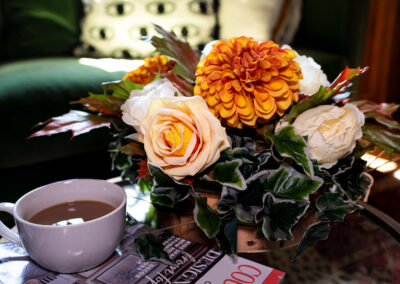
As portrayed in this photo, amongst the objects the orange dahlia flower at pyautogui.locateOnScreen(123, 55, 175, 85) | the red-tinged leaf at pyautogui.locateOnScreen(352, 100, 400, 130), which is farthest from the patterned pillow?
the red-tinged leaf at pyautogui.locateOnScreen(352, 100, 400, 130)

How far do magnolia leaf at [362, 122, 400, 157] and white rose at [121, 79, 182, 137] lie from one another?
0.90 ft

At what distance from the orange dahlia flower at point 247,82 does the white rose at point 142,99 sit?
5cm

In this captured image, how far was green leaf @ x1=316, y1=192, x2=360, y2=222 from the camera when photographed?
51 cm

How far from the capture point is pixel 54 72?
1231 millimetres

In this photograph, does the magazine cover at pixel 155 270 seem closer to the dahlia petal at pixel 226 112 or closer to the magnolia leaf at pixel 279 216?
the magnolia leaf at pixel 279 216

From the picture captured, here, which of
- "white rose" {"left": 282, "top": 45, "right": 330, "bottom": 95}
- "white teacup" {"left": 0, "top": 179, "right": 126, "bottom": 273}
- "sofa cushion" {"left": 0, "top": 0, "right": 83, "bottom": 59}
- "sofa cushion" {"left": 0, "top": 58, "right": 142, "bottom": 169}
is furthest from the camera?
"sofa cushion" {"left": 0, "top": 0, "right": 83, "bottom": 59}

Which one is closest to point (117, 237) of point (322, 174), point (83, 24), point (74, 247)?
point (74, 247)

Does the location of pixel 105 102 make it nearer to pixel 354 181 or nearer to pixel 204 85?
pixel 204 85

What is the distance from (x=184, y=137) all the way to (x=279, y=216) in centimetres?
15

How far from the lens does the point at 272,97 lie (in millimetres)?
478

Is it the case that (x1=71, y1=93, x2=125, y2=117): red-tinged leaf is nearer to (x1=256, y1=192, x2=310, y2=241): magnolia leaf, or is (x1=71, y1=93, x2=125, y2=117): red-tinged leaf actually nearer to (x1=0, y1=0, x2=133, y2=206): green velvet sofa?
(x1=256, y1=192, x2=310, y2=241): magnolia leaf

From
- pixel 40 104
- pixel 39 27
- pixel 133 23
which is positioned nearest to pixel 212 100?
pixel 40 104

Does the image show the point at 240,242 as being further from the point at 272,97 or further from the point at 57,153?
the point at 57,153

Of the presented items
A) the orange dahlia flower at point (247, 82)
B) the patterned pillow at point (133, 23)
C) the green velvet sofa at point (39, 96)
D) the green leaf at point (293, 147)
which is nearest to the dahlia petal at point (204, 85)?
the orange dahlia flower at point (247, 82)
